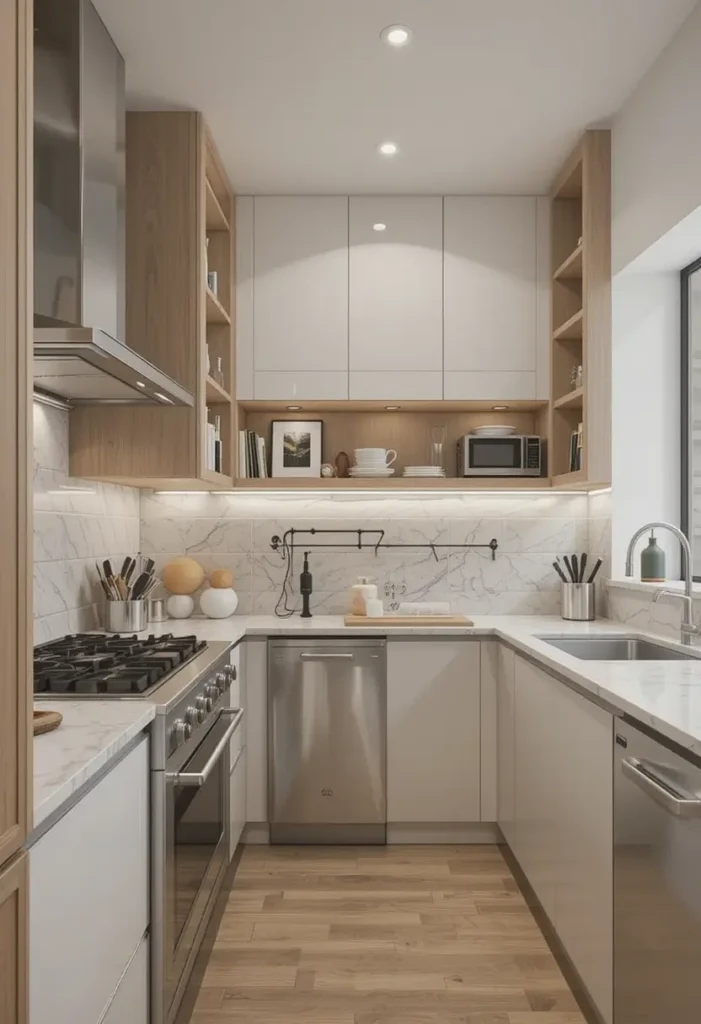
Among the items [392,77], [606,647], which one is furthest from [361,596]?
[392,77]

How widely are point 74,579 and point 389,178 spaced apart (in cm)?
216

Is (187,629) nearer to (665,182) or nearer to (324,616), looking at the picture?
(324,616)

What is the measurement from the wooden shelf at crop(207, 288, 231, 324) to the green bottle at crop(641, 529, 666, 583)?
1.96 metres

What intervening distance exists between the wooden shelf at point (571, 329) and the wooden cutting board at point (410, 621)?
1327 mm

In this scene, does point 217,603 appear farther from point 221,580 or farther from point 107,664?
point 107,664

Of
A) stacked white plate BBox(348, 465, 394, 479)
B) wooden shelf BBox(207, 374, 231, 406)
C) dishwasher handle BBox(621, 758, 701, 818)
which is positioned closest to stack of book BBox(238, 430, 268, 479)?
wooden shelf BBox(207, 374, 231, 406)

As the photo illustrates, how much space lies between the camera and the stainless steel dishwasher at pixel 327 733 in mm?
3395

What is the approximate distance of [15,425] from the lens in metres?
1.09

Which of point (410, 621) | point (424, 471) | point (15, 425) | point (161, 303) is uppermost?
point (161, 303)

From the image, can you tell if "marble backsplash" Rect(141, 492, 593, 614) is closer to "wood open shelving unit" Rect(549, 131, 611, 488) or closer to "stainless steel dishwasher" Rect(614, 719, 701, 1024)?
"wood open shelving unit" Rect(549, 131, 611, 488)

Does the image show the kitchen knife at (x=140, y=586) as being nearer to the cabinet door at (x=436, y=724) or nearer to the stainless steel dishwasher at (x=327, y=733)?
the stainless steel dishwasher at (x=327, y=733)

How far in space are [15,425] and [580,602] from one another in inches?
114

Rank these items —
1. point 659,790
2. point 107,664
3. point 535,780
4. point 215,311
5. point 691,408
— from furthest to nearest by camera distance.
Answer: point 215,311
point 691,408
point 535,780
point 107,664
point 659,790

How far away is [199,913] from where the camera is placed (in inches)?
90.5
